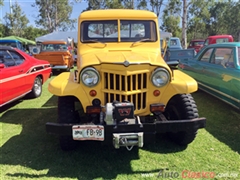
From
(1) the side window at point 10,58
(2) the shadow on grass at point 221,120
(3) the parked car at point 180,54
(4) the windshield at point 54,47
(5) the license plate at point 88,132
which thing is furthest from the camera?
(4) the windshield at point 54,47

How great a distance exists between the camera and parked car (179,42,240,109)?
15.2 feet

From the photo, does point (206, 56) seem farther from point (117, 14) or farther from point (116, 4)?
point (116, 4)

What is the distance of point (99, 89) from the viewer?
3.05m

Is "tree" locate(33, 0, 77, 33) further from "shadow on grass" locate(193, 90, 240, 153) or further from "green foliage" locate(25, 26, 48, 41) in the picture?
"shadow on grass" locate(193, 90, 240, 153)

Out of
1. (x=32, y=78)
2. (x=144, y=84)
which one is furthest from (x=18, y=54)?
(x=144, y=84)

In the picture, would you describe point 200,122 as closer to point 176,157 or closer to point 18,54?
point 176,157

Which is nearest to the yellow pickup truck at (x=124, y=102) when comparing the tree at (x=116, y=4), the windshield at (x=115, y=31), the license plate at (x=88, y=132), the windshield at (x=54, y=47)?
the license plate at (x=88, y=132)

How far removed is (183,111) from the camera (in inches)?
127

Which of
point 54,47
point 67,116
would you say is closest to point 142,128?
point 67,116

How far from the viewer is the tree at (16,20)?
123ft

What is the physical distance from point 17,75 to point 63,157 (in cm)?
286

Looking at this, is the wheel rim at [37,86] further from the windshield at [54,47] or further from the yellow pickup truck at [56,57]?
the windshield at [54,47]

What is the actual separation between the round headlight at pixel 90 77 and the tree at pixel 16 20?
39708 mm

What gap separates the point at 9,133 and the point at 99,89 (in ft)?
7.00
